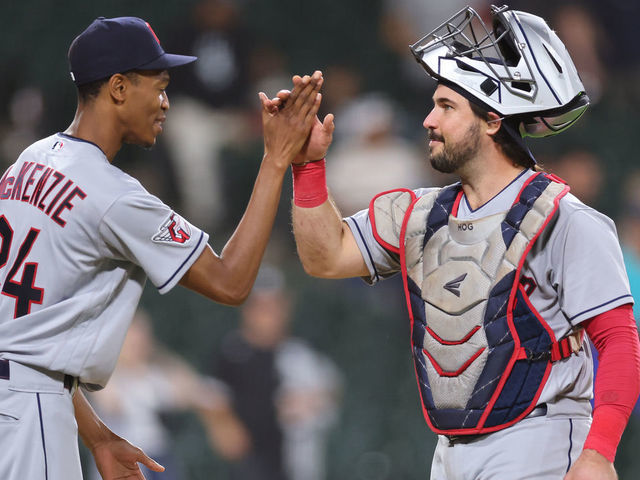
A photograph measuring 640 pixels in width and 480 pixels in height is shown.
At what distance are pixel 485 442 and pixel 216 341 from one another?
13.3 ft

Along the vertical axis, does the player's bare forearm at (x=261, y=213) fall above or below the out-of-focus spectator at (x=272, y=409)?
above

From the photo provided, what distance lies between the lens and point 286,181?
7590 millimetres

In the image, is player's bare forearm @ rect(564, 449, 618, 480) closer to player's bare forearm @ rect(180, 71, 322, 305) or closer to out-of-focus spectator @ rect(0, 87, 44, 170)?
player's bare forearm @ rect(180, 71, 322, 305)

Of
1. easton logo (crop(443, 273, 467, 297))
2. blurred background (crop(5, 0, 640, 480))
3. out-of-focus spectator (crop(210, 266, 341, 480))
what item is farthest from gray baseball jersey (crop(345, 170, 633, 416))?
out-of-focus spectator (crop(210, 266, 341, 480))

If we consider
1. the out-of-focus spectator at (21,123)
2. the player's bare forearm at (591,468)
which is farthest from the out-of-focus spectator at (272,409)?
the player's bare forearm at (591,468)

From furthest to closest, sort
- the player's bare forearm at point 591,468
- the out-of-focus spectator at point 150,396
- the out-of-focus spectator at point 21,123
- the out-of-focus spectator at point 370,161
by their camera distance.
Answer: the out-of-focus spectator at point 21,123 < the out-of-focus spectator at point 370,161 < the out-of-focus spectator at point 150,396 < the player's bare forearm at point 591,468

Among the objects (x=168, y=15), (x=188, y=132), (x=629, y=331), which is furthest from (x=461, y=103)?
(x=168, y=15)

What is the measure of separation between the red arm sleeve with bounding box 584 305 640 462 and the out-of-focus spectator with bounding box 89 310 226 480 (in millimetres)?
3898

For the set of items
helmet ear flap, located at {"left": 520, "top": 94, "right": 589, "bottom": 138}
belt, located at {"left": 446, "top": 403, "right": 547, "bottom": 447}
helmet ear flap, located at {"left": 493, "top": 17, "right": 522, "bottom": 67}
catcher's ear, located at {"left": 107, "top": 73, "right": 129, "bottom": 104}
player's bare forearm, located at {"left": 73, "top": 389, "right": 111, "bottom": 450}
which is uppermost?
catcher's ear, located at {"left": 107, "top": 73, "right": 129, "bottom": 104}

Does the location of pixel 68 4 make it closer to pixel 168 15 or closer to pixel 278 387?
pixel 168 15

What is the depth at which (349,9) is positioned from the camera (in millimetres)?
9352

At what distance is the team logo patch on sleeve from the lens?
3068mm

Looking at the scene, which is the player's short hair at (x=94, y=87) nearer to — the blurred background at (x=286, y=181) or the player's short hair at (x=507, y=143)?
the player's short hair at (x=507, y=143)

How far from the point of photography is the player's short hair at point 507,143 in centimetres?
330
